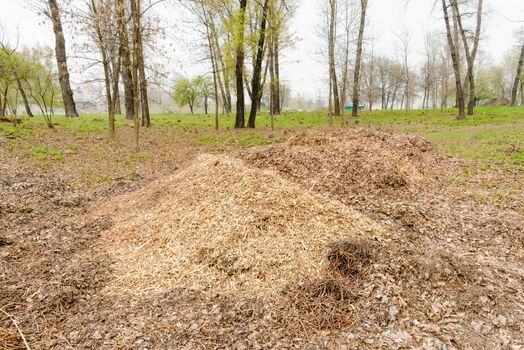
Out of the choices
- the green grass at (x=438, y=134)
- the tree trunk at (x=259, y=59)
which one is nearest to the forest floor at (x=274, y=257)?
the green grass at (x=438, y=134)

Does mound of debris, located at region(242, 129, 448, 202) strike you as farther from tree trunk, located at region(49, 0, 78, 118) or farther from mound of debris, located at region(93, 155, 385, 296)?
tree trunk, located at region(49, 0, 78, 118)

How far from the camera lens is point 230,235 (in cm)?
373

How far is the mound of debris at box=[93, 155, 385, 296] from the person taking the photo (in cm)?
326

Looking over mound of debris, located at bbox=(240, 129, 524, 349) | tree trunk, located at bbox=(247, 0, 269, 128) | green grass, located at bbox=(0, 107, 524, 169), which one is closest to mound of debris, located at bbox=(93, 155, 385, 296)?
mound of debris, located at bbox=(240, 129, 524, 349)

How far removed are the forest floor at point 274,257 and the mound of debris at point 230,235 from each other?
2cm

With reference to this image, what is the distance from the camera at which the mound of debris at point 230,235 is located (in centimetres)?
326

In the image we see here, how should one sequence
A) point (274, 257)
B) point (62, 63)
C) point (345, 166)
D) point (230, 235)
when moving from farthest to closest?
point (62, 63)
point (345, 166)
point (230, 235)
point (274, 257)

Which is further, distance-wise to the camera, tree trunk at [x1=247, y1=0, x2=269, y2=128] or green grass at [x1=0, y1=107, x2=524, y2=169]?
tree trunk at [x1=247, y1=0, x2=269, y2=128]

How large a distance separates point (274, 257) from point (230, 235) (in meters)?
0.65

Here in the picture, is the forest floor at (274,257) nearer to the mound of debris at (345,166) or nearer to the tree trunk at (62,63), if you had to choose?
the mound of debris at (345,166)

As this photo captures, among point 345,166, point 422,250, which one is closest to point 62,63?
point 345,166

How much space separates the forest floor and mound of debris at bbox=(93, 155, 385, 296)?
0.07 feet

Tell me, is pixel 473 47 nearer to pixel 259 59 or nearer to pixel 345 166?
pixel 259 59

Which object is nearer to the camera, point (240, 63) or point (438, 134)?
point (438, 134)
